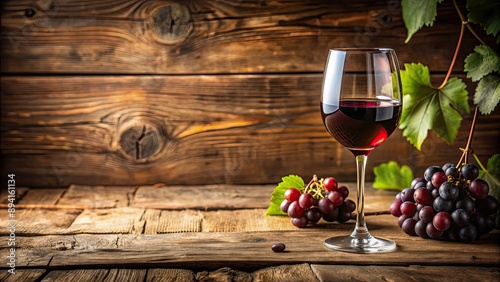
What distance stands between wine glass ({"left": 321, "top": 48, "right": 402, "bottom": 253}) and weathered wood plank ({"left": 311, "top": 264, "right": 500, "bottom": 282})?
223mm

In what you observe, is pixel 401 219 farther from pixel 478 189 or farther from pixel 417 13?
pixel 417 13

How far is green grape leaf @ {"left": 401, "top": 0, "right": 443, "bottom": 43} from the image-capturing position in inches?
64.7

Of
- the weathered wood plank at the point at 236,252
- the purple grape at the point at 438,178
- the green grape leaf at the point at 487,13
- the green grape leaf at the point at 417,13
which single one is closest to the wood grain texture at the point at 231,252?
the weathered wood plank at the point at 236,252

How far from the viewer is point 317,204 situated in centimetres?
145

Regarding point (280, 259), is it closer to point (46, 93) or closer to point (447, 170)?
point (447, 170)

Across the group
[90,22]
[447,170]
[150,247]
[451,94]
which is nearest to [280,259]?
[150,247]

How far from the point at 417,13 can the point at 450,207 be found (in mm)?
561

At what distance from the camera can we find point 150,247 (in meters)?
1.28

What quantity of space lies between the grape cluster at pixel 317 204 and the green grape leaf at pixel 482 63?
37 cm

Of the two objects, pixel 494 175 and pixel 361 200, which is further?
pixel 494 175

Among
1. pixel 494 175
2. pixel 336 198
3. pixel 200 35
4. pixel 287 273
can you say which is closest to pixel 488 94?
pixel 494 175

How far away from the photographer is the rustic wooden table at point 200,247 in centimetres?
115

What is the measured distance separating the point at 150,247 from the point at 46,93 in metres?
0.71

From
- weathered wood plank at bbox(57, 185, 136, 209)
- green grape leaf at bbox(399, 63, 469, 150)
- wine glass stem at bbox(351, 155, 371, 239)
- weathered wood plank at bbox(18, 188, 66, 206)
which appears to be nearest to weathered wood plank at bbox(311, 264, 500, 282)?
wine glass stem at bbox(351, 155, 371, 239)
